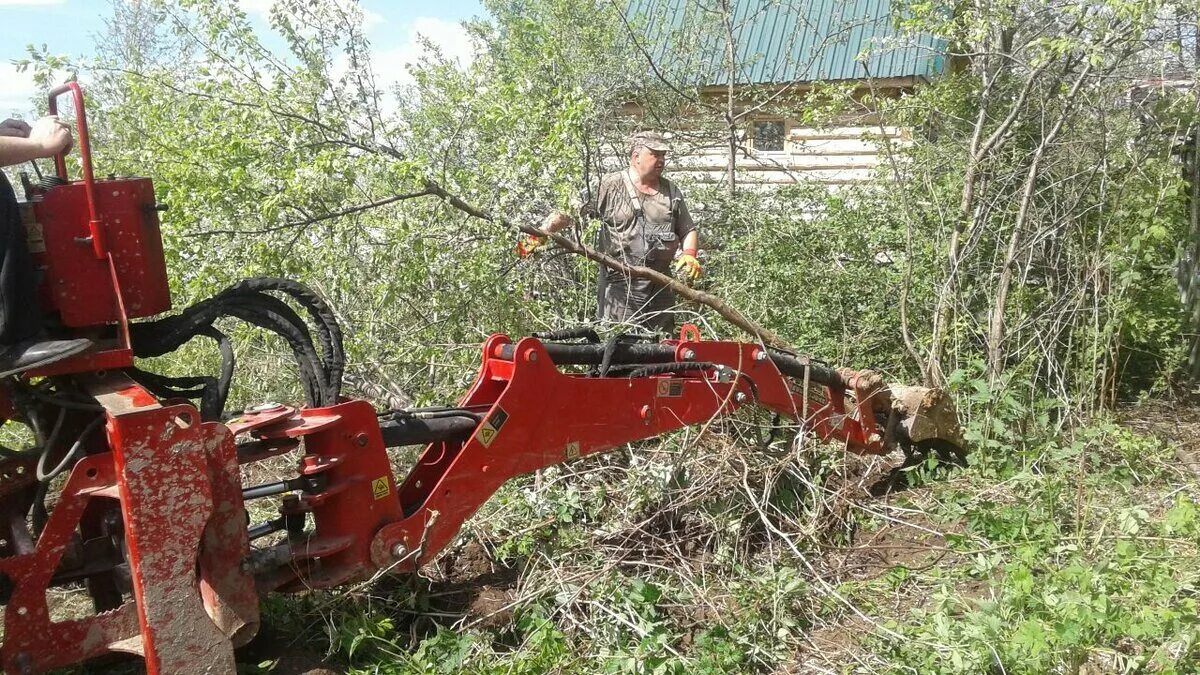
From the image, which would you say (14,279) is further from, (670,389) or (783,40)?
(783,40)

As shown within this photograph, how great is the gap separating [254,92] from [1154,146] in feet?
20.0

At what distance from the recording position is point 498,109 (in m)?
5.95

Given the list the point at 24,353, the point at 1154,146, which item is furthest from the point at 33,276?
the point at 1154,146

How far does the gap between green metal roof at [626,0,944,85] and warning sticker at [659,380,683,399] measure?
4744 millimetres

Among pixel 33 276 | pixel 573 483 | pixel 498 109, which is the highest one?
pixel 498 109

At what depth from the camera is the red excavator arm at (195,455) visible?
10.7ft

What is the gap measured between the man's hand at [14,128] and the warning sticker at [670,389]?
8.93 ft

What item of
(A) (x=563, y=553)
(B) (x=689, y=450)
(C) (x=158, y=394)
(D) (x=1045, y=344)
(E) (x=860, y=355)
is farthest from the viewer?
(E) (x=860, y=355)

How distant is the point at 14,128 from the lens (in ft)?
11.9

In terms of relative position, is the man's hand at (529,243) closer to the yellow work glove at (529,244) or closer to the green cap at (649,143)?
the yellow work glove at (529,244)

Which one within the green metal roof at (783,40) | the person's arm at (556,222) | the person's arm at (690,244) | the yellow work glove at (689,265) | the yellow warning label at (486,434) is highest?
the green metal roof at (783,40)

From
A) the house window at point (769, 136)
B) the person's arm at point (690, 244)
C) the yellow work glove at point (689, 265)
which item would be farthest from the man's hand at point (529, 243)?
the house window at point (769, 136)

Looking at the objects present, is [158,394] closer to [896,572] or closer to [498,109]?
[498,109]

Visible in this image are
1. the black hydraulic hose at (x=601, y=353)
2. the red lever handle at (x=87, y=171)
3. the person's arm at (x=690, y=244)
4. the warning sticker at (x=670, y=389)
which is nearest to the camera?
the red lever handle at (x=87, y=171)
